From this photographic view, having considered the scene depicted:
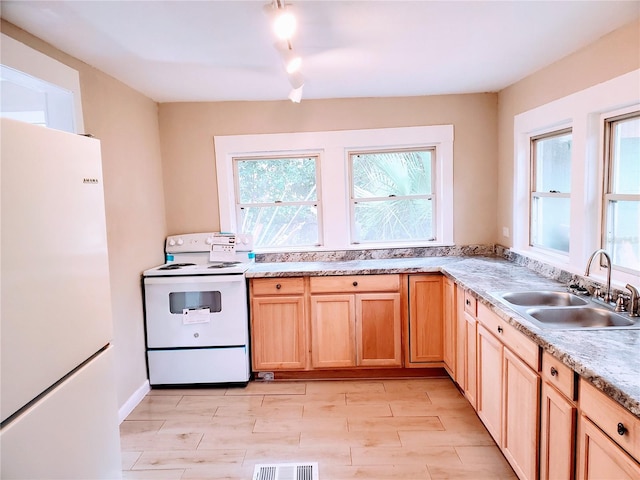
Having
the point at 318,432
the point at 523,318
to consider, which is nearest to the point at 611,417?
the point at 523,318

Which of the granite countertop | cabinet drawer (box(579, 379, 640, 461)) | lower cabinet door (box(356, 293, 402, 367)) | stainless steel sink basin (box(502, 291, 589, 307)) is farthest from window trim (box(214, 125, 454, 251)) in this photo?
cabinet drawer (box(579, 379, 640, 461))

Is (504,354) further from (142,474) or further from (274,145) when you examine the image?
(274,145)

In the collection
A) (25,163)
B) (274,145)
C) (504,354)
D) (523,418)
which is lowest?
(523,418)

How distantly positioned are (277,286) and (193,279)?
0.63 metres

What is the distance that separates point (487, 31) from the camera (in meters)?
2.10

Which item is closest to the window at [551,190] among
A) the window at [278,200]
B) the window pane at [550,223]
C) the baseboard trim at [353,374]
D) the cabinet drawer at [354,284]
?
the window pane at [550,223]

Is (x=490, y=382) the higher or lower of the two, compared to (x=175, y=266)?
lower

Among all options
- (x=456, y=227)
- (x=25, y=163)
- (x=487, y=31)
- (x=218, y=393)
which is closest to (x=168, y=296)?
(x=218, y=393)

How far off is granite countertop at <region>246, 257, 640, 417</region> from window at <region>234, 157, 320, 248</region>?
313 millimetres

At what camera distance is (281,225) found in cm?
374

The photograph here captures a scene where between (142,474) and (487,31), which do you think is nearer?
(487,31)

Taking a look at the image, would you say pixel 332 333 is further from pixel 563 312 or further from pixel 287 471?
pixel 563 312

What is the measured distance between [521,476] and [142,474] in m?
1.89

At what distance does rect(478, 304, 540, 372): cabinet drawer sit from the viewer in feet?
5.84
